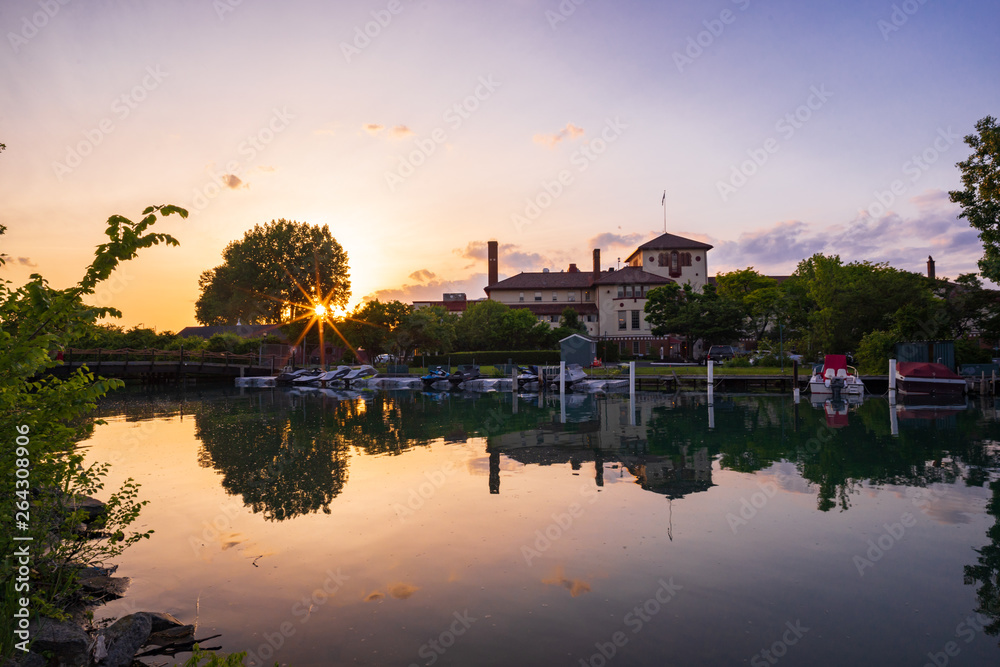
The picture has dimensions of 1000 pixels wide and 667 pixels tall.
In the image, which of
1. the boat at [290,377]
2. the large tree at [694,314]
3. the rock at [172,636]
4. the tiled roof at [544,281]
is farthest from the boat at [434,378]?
the rock at [172,636]

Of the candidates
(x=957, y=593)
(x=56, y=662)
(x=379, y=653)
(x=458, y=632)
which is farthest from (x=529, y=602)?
(x=957, y=593)

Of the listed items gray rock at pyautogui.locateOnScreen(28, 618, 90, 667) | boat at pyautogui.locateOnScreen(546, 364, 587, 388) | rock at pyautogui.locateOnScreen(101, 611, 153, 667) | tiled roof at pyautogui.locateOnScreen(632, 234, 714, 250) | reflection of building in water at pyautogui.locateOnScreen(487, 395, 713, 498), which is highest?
tiled roof at pyautogui.locateOnScreen(632, 234, 714, 250)

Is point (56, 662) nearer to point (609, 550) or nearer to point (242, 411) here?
point (609, 550)

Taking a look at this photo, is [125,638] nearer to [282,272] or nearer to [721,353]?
[721,353]

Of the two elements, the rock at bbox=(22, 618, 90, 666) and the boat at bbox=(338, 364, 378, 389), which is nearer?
the rock at bbox=(22, 618, 90, 666)

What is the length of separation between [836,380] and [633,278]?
151ft

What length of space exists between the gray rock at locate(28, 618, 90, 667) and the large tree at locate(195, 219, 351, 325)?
76.2 meters

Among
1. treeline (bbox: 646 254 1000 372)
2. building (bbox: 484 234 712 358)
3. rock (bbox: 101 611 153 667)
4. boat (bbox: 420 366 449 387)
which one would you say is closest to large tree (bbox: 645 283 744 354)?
treeline (bbox: 646 254 1000 372)

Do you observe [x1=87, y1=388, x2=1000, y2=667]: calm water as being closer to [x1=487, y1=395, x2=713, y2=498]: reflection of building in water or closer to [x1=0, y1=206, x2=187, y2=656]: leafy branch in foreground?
[x1=487, y1=395, x2=713, y2=498]: reflection of building in water

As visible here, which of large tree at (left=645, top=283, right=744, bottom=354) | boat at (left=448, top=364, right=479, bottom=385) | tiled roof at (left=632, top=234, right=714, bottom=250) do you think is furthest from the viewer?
tiled roof at (left=632, top=234, right=714, bottom=250)

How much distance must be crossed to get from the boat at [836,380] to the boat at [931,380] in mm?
2645

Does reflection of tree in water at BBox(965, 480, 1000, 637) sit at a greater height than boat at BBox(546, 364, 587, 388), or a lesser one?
lesser

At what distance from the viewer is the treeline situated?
152 ft

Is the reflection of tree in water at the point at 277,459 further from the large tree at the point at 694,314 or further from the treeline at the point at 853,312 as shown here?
the large tree at the point at 694,314
